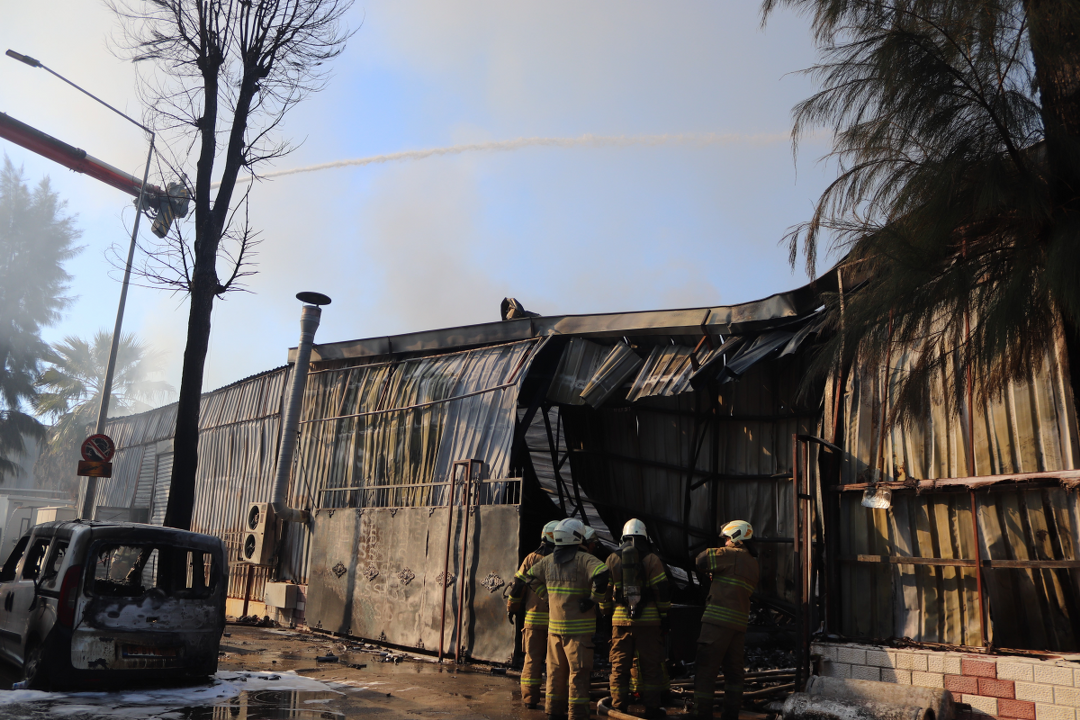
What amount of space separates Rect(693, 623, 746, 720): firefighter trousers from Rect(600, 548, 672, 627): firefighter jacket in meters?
0.47

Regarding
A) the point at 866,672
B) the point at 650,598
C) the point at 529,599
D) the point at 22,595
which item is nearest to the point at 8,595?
the point at 22,595

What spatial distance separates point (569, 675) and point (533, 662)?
94 cm

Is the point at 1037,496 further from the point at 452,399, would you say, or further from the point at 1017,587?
the point at 452,399

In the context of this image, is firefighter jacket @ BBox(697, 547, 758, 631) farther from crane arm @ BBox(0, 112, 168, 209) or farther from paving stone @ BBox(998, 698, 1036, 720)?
crane arm @ BBox(0, 112, 168, 209)

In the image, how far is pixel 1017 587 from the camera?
690 centimetres

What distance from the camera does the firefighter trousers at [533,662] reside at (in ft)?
26.4

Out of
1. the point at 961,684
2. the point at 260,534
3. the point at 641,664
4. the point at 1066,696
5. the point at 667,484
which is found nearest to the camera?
the point at 1066,696

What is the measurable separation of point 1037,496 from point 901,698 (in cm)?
211

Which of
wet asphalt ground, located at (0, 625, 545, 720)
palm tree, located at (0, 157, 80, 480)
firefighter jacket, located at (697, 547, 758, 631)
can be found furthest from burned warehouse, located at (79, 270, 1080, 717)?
palm tree, located at (0, 157, 80, 480)

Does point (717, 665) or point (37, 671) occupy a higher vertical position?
point (717, 665)

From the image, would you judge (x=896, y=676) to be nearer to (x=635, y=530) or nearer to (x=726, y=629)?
(x=726, y=629)

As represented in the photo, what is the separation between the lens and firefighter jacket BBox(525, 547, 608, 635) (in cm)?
737

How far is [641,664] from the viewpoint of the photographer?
305 inches

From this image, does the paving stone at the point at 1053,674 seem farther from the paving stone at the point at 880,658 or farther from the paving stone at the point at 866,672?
the paving stone at the point at 866,672
